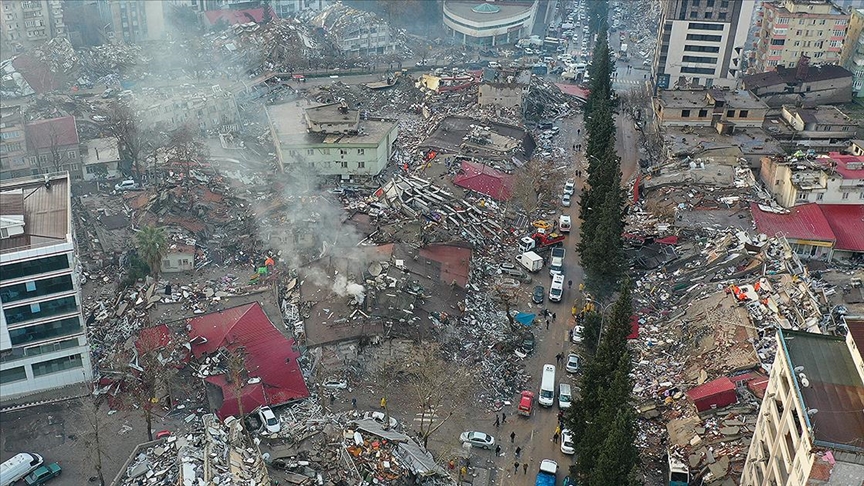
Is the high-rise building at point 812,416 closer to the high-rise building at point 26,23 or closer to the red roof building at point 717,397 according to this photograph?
the red roof building at point 717,397

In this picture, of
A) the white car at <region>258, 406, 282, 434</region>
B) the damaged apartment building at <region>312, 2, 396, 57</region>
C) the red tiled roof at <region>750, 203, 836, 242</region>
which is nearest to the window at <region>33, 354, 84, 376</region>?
the white car at <region>258, 406, 282, 434</region>

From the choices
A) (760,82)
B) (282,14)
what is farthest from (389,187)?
(282,14)

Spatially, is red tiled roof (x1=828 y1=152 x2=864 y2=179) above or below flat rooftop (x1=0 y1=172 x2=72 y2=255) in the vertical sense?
below

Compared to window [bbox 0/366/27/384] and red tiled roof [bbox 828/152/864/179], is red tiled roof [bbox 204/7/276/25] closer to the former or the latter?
window [bbox 0/366/27/384]

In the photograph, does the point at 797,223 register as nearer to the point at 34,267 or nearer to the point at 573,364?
the point at 573,364

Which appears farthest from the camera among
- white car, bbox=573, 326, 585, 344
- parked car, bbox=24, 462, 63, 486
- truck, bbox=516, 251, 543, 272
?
truck, bbox=516, 251, 543, 272

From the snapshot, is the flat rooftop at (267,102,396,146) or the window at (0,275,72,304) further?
the flat rooftop at (267,102,396,146)

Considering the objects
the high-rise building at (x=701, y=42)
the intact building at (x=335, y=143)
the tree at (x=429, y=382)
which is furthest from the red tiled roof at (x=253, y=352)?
the high-rise building at (x=701, y=42)

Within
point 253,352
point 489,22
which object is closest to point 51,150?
point 253,352

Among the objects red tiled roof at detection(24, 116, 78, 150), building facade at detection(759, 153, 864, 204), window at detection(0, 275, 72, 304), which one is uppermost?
window at detection(0, 275, 72, 304)
